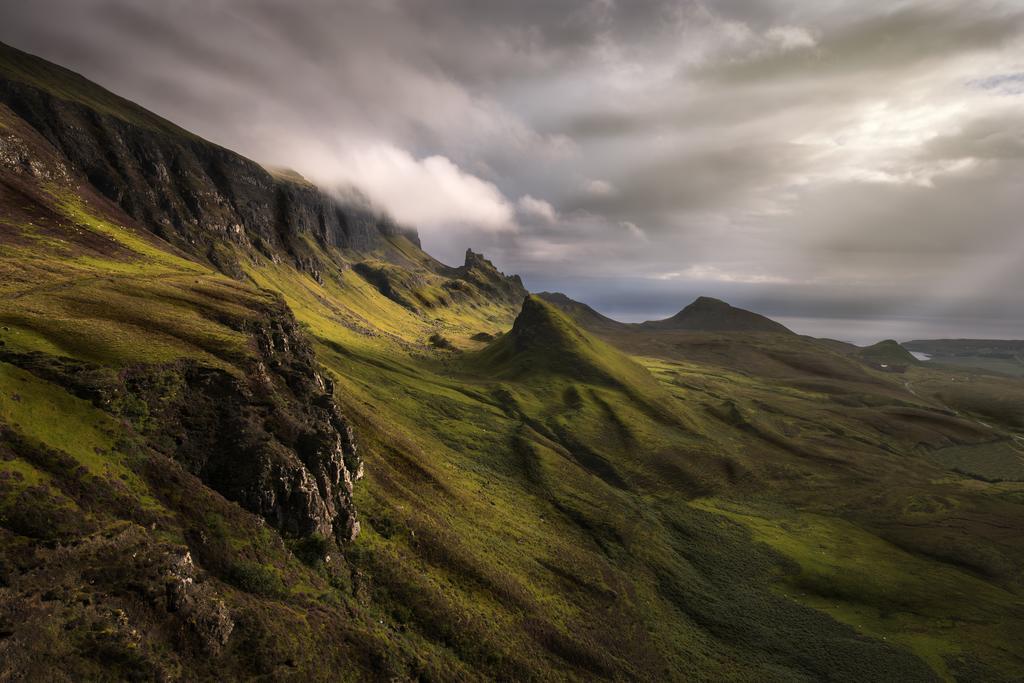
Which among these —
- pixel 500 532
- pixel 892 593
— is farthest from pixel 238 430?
pixel 892 593

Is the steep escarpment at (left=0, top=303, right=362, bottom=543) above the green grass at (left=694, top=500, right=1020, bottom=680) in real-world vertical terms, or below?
above

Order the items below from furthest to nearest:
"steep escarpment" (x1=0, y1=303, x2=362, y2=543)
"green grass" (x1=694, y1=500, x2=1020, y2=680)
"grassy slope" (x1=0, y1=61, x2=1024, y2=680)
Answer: "green grass" (x1=694, y1=500, x2=1020, y2=680) < "steep escarpment" (x1=0, y1=303, x2=362, y2=543) < "grassy slope" (x1=0, y1=61, x2=1024, y2=680)

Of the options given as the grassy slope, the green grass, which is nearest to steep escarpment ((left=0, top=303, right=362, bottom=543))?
the grassy slope

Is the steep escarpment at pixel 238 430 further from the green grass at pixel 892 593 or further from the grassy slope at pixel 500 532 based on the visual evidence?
the green grass at pixel 892 593

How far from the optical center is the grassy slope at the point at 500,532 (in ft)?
133

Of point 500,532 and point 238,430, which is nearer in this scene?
point 238,430

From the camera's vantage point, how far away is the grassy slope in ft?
133

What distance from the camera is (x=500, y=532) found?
3408 inches

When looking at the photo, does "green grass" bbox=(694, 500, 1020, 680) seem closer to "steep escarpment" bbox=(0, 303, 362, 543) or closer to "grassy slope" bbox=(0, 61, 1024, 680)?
"grassy slope" bbox=(0, 61, 1024, 680)

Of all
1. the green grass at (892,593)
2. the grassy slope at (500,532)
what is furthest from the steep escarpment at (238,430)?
the green grass at (892,593)

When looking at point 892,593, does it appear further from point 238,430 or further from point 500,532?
point 238,430

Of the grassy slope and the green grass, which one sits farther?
the green grass

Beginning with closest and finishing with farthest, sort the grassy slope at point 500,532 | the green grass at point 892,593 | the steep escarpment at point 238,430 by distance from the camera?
the grassy slope at point 500,532 < the steep escarpment at point 238,430 < the green grass at point 892,593

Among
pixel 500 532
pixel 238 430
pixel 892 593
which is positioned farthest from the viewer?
pixel 892 593
